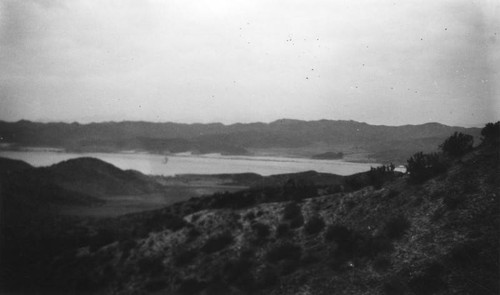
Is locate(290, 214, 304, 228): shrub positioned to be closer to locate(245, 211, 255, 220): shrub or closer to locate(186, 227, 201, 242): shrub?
locate(245, 211, 255, 220): shrub

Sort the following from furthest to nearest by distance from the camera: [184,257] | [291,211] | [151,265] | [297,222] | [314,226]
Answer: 1. [291,211]
2. [151,265]
3. [184,257]
4. [297,222]
5. [314,226]

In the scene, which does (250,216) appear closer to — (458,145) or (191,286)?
(191,286)

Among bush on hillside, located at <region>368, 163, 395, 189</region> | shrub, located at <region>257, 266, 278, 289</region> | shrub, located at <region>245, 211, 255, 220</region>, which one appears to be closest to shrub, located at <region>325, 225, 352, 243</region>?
shrub, located at <region>257, 266, 278, 289</region>

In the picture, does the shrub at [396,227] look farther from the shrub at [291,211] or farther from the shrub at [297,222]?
the shrub at [291,211]

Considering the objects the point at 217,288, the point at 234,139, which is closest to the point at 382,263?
the point at 217,288

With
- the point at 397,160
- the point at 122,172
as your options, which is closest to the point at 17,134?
the point at 122,172
